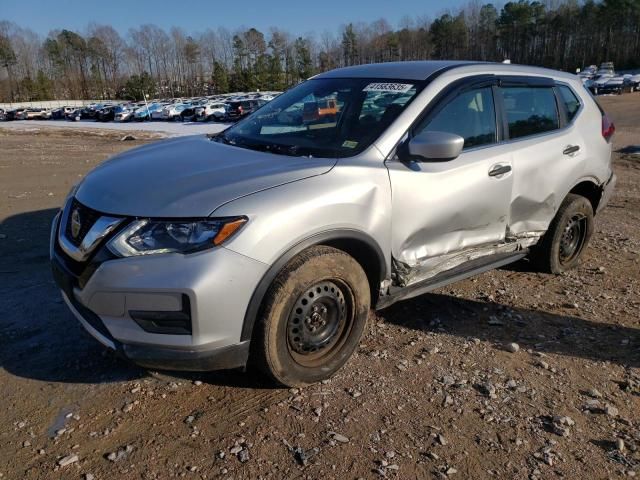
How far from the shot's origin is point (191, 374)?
3215mm

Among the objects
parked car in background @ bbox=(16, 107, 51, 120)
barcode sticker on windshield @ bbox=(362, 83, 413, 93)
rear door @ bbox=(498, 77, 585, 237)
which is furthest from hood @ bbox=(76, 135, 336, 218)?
parked car in background @ bbox=(16, 107, 51, 120)

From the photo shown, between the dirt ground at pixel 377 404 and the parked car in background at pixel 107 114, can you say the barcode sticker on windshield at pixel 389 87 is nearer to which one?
the dirt ground at pixel 377 404

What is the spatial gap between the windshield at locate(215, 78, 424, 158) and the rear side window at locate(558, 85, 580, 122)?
1.82m

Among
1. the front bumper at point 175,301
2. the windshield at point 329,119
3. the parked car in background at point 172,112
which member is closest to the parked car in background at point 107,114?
the parked car in background at point 172,112

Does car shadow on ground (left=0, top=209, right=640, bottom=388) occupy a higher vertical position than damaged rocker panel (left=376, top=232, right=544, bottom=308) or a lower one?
lower

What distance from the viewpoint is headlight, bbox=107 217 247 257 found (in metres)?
2.54

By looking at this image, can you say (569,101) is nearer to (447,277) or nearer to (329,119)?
(447,277)

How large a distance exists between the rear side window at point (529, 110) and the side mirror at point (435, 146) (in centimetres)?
109

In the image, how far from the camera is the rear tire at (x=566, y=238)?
4.60 meters

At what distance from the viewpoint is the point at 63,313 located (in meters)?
3.96

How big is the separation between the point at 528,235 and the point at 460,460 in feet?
7.55

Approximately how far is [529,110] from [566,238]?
132 cm

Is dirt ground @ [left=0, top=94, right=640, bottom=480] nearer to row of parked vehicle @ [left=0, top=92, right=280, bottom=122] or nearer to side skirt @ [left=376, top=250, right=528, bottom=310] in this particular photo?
side skirt @ [left=376, top=250, right=528, bottom=310]

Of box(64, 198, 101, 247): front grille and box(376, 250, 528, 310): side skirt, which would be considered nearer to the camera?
box(64, 198, 101, 247): front grille
